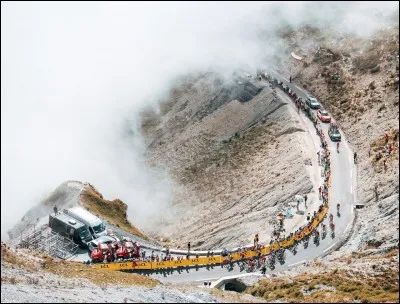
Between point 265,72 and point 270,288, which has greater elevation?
point 265,72

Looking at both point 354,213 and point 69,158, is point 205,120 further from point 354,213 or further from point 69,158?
point 354,213

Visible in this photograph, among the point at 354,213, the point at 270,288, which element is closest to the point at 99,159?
the point at 354,213

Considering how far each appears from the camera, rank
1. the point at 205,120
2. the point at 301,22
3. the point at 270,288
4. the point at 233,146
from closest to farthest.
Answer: the point at 270,288 < the point at 233,146 < the point at 205,120 < the point at 301,22

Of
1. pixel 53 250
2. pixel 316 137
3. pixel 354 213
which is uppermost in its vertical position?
pixel 316 137

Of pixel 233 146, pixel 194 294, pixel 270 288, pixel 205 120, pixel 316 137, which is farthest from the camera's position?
pixel 205 120

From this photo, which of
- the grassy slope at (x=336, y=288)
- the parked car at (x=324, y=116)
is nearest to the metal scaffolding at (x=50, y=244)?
the grassy slope at (x=336, y=288)

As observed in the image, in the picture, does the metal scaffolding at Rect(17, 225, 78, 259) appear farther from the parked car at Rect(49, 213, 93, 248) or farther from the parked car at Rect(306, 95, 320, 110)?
the parked car at Rect(306, 95, 320, 110)

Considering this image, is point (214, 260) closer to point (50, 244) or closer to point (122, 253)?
point (122, 253)
